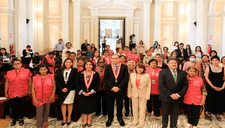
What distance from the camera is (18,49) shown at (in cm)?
1045

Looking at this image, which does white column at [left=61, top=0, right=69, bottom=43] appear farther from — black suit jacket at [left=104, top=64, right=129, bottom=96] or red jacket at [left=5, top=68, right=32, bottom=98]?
black suit jacket at [left=104, top=64, right=129, bottom=96]

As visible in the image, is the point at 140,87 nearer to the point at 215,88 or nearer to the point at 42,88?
the point at 215,88

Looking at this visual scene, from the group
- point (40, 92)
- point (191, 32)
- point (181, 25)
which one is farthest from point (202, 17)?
point (40, 92)

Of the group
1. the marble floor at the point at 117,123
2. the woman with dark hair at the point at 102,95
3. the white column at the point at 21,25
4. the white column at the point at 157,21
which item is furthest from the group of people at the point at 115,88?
the white column at the point at 157,21

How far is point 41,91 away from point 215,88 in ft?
13.7

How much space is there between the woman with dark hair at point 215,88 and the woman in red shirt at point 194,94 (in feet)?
2.78

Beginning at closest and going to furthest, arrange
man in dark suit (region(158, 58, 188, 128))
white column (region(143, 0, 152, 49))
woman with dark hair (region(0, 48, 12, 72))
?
man in dark suit (region(158, 58, 188, 128))
woman with dark hair (region(0, 48, 12, 72))
white column (region(143, 0, 152, 49))

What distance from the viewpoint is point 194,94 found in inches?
167

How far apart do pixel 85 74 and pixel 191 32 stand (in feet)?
32.4

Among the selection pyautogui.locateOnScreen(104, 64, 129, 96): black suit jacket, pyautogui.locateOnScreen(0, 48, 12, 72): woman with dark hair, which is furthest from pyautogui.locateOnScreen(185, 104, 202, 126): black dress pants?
pyautogui.locateOnScreen(0, 48, 12, 72): woman with dark hair

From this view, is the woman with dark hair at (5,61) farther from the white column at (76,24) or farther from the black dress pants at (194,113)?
the white column at (76,24)

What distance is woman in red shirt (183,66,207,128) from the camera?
4211mm

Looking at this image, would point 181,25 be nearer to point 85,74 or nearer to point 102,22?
point 85,74

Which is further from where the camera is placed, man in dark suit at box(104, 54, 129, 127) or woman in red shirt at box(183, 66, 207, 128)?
man in dark suit at box(104, 54, 129, 127)
